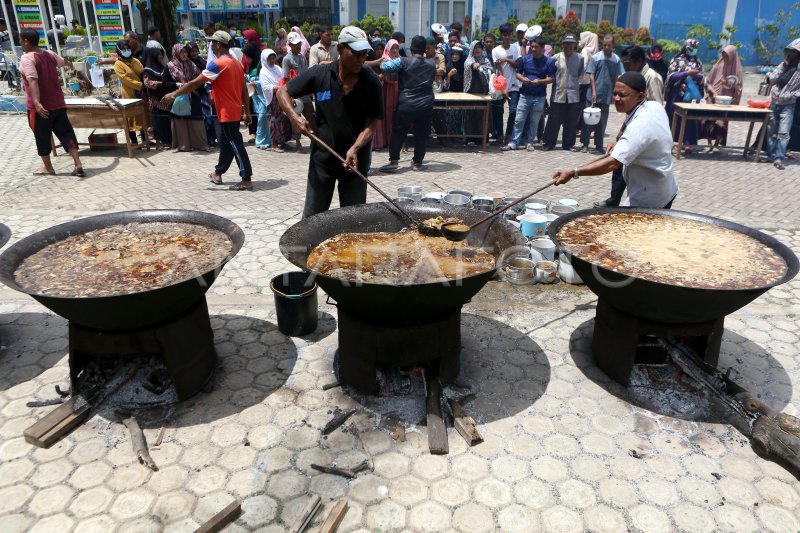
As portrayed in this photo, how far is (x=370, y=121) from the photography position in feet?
16.1

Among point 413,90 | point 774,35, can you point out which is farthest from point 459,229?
point 774,35

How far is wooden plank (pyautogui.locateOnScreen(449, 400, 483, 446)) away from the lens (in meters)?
3.29

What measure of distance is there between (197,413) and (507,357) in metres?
2.24

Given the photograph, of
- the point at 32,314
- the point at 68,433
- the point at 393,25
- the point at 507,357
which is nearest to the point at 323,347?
the point at 507,357

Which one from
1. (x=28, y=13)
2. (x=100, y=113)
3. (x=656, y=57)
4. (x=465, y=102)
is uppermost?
(x=28, y=13)

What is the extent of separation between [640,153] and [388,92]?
23.3ft

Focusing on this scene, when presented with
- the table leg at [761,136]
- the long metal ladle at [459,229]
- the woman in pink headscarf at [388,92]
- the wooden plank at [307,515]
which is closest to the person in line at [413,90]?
the woman in pink headscarf at [388,92]

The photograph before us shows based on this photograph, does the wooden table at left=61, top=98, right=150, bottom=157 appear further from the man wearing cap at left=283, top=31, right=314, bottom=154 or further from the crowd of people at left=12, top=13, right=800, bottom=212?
the man wearing cap at left=283, top=31, right=314, bottom=154

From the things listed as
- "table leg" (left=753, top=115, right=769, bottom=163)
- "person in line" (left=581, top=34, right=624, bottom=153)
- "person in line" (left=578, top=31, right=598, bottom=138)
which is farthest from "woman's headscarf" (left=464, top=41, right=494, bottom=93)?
"table leg" (left=753, top=115, right=769, bottom=163)

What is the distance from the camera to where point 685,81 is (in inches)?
442

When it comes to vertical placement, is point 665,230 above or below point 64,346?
above

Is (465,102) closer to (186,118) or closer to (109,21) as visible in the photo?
(186,118)

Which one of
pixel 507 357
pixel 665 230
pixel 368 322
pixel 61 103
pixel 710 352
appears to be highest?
pixel 61 103

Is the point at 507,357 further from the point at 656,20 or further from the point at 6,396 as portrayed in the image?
the point at 656,20
